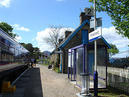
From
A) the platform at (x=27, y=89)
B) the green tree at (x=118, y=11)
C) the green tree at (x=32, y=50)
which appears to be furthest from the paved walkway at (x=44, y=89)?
the green tree at (x=32, y=50)

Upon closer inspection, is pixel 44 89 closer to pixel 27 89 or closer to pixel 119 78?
pixel 27 89

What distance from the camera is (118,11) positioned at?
37.0ft

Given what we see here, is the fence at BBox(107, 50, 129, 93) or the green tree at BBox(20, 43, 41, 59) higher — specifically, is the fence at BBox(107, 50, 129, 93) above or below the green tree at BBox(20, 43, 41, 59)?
below

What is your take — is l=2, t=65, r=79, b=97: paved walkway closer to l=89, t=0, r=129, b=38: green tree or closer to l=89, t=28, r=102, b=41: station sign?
l=89, t=28, r=102, b=41: station sign

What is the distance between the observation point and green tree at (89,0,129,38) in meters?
10.8

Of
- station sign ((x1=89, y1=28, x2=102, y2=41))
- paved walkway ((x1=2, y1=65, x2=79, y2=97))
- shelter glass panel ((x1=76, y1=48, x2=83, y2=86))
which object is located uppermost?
station sign ((x1=89, y1=28, x2=102, y2=41))

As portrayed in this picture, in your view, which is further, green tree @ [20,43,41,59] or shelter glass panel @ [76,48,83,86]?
green tree @ [20,43,41,59]

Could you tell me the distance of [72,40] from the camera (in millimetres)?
17750

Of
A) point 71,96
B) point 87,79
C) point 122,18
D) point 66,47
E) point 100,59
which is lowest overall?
point 71,96

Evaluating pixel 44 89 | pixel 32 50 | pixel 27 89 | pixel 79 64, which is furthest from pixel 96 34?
pixel 32 50

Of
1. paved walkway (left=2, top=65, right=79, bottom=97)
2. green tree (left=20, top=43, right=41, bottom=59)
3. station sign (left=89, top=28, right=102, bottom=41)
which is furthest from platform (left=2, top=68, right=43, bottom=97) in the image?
green tree (left=20, top=43, right=41, bottom=59)

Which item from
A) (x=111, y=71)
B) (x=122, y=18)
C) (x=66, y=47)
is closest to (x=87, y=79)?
(x=111, y=71)

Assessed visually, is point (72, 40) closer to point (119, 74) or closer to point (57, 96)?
point (119, 74)

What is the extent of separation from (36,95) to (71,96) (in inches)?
63.8
